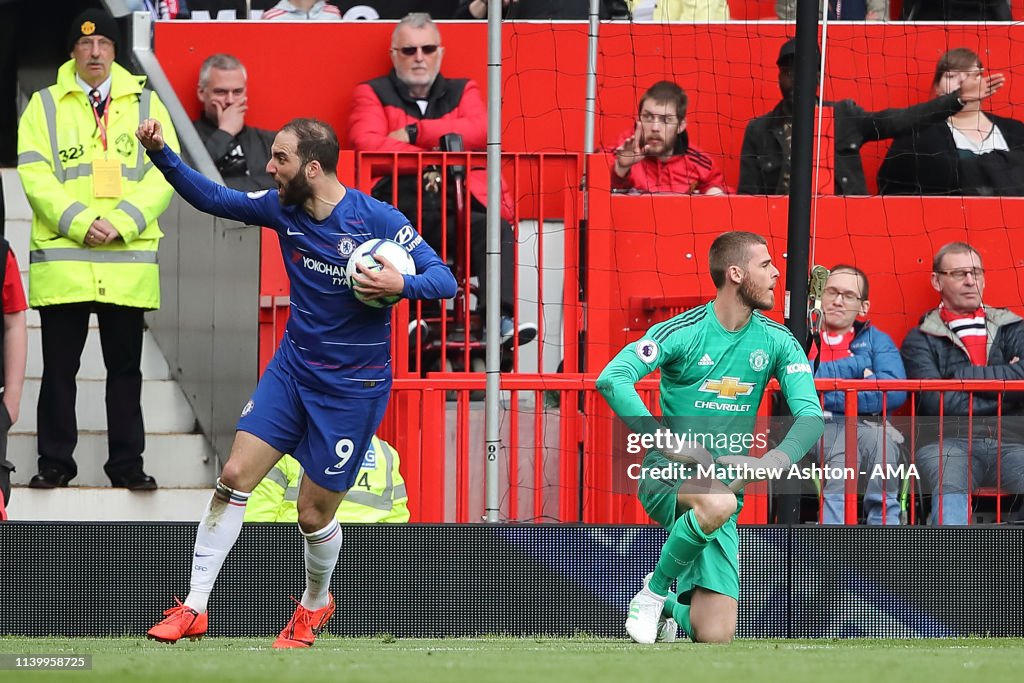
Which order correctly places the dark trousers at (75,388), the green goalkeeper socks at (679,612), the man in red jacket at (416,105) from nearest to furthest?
1. the green goalkeeper socks at (679,612)
2. the dark trousers at (75,388)
3. the man in red jacket at (416,105)

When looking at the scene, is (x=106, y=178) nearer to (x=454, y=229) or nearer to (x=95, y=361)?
(x=95, y=361)

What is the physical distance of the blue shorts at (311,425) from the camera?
656 cm

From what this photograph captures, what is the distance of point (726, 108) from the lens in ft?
37.4

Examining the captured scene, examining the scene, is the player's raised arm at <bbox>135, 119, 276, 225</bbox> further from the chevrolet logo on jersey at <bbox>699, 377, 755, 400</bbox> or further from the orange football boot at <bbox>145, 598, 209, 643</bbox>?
the chevrolet logo on jersey at <bbox>699, 377, 755, 400</bbox>

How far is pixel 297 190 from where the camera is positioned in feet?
21.3

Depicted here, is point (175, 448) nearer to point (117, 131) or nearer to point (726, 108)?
point (117, 131)

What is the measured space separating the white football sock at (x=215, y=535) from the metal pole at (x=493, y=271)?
5.91 ft

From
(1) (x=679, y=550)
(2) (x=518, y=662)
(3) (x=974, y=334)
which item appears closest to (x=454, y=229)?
(3) (x=974, y=334)

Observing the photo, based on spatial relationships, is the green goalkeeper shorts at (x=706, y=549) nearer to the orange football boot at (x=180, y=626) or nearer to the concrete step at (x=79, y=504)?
the orange football boot at (x=180, y=626)

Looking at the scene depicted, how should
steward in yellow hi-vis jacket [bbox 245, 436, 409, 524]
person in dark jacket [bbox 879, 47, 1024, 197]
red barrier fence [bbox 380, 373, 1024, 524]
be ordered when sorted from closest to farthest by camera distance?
steward in yellow hi-vis jacket [bbox 245, 436, 409, 524] < red barrier fence [bbox 380, 373, 1024, 524] < person in dark jacket [bbox 879, 47, 1024, 197]

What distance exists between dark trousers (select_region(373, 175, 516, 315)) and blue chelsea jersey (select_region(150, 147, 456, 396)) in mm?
2787

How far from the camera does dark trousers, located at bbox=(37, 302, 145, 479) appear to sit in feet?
29.6

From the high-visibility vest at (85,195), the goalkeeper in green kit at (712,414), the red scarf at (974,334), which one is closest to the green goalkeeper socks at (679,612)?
the goalkeeper in green kit at (712,414)

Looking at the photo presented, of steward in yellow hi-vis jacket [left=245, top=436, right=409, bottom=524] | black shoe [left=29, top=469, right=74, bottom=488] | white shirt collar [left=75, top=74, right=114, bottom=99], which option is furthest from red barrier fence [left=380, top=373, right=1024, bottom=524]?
white shirt collar [left=75, top=74, right=114, bottom=99]
